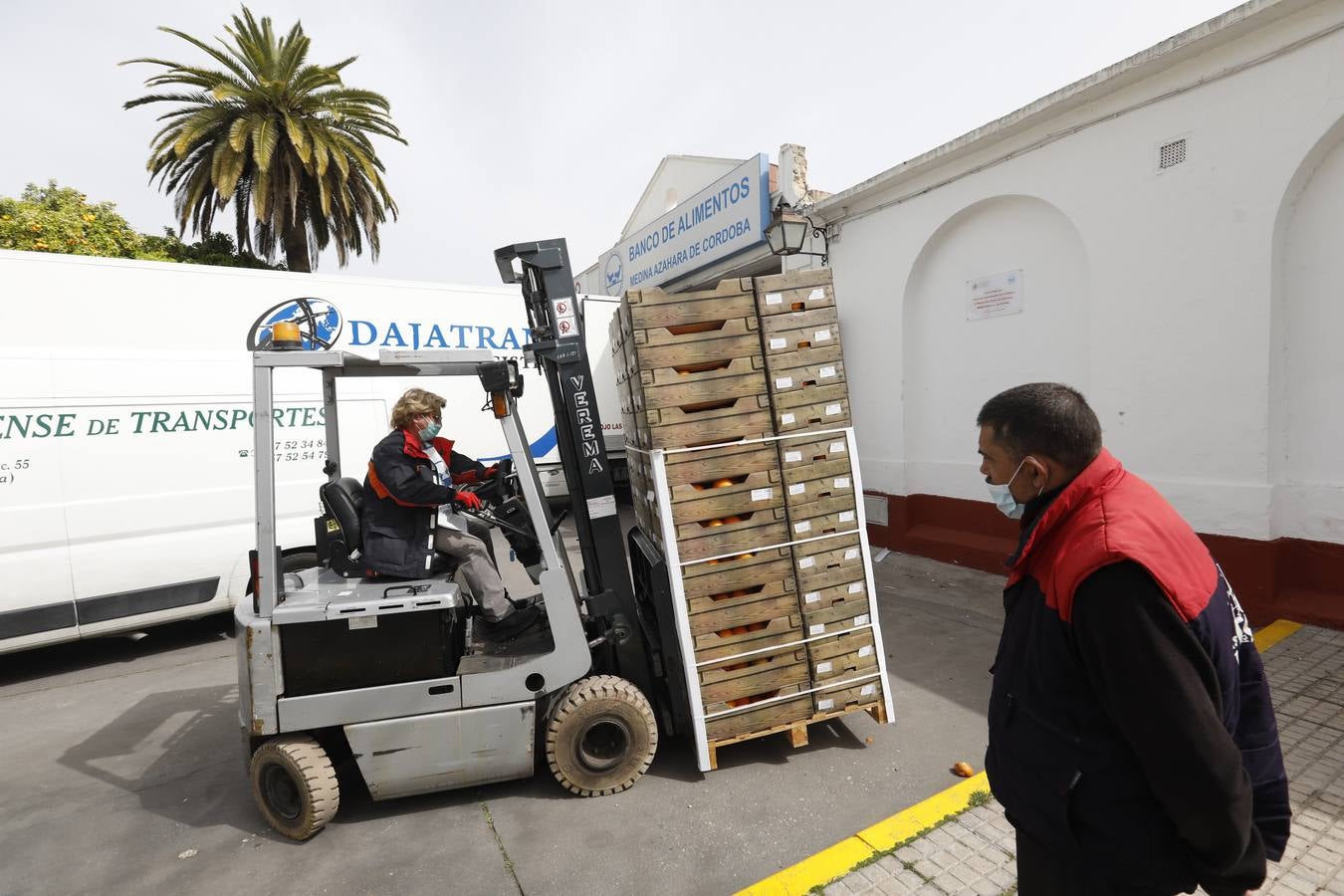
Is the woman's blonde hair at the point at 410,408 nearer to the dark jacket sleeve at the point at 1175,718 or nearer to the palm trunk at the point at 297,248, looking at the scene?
the dark jacket sleeve at the point at 1175,718

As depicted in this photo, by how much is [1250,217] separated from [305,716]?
765 cm

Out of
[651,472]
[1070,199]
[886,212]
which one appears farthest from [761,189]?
[651,472]

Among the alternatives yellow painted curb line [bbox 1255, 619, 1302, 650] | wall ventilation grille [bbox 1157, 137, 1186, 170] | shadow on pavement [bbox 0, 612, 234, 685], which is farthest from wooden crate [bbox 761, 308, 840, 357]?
shadow on pavement [bbox 0, 612, 234, 685]

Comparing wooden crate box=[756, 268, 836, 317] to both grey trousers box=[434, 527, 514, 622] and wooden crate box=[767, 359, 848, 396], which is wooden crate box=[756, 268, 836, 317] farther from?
grey trousers box=[434, 527, 514, 622]

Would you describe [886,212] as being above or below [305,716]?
above

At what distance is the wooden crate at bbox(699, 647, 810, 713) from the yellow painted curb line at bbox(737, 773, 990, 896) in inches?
35.3

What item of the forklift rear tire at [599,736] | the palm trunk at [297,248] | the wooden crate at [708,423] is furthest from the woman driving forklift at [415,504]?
the palm trunk at [297,248]

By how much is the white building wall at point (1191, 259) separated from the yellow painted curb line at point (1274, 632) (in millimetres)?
735

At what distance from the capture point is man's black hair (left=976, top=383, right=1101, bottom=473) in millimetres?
1633

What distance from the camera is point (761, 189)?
393 inches

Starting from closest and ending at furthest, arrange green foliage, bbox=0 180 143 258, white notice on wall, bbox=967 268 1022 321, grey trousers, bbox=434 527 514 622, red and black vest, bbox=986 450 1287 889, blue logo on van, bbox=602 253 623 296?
1. red and black vest, bbox=986 450 1287 889
2. grey trousers, bbox=434 527 514 622
3. white notice on wall, bbox=967 268 1022 321
4. green foliage, bbox=0 180 143 258
5. blue logo on van, bbox=602 253 623 296

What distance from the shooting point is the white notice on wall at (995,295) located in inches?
289

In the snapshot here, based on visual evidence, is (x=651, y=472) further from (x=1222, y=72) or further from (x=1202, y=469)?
(x=1222, y=72)

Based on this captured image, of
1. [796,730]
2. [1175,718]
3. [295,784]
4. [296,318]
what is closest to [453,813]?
[295,784]
